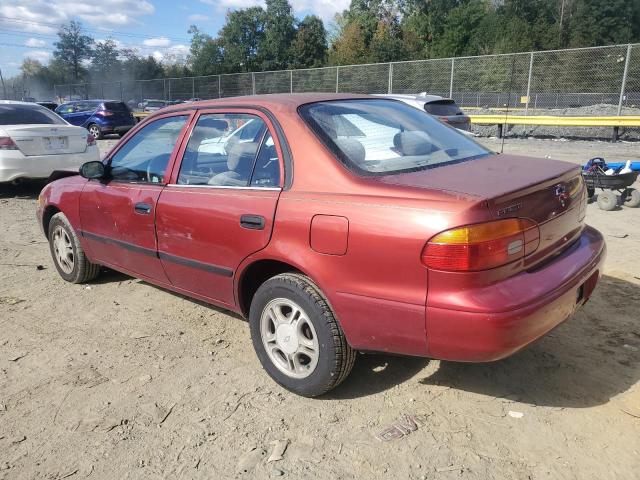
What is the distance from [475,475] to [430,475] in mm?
195

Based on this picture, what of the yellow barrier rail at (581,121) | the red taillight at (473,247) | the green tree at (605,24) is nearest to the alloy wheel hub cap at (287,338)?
the red taillight at (473,247)

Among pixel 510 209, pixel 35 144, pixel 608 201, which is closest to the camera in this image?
pixel 510 209

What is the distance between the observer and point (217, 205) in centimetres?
323

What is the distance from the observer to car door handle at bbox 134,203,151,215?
3.72 meters

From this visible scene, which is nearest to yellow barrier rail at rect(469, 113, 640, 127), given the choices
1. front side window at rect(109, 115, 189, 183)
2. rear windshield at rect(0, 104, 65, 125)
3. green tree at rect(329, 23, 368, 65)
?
rear windshield at rect(0, 104, 65, 125)

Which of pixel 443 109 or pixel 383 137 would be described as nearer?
pixel 383 137

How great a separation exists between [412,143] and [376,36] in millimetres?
63287

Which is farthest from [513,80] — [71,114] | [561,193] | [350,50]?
[350,50]

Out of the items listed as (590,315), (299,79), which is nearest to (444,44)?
(299,79)

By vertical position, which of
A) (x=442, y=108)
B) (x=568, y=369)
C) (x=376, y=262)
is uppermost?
(x=442, y=108)

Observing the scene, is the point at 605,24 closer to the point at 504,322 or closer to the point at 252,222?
the point at 252,222

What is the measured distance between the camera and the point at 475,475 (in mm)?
2363

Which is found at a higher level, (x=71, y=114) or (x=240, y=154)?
(x=71, y=114)

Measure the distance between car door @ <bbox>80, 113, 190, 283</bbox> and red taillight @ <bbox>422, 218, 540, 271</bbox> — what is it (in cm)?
211
